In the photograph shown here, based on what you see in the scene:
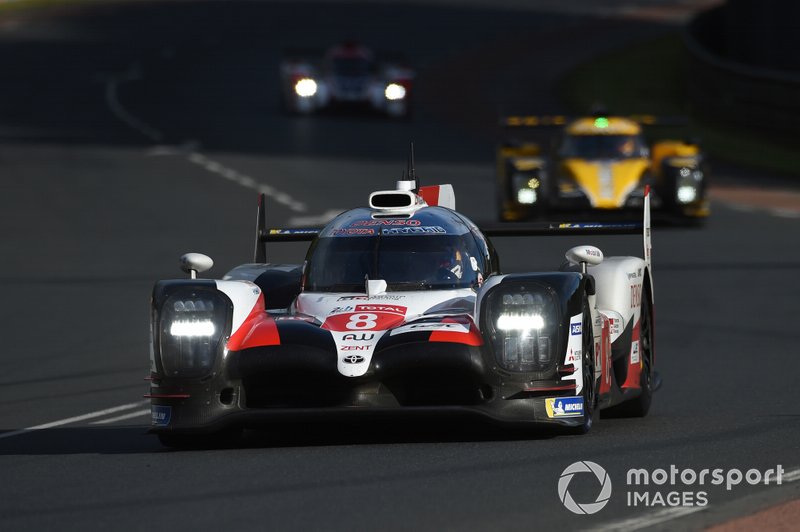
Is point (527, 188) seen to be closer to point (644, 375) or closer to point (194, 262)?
point (644, 375)

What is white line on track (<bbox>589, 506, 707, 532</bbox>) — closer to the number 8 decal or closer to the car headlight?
the number 8 decal

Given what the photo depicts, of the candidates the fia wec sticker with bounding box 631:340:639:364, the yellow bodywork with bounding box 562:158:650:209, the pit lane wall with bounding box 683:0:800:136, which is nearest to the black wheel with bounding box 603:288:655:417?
the fia wec sticker with bounding box 631:340:639:364

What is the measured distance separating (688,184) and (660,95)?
21.0 meters

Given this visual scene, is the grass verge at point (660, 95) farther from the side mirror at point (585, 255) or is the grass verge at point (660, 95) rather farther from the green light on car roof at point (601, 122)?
the side mirror at point (585, 255)

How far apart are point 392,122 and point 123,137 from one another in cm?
636

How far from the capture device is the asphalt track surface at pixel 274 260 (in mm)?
7980

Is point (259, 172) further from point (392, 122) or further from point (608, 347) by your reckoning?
point (608, 347)

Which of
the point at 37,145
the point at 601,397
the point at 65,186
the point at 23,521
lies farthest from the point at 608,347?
the point at 37,145

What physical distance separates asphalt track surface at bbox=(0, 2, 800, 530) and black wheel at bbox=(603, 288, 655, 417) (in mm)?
332

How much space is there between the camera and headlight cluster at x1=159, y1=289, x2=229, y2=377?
9.61 metres

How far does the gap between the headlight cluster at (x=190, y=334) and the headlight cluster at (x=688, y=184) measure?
55.0 ft

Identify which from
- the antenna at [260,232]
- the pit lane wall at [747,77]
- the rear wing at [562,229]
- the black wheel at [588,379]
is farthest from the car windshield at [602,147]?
the black wheel at [588,379]

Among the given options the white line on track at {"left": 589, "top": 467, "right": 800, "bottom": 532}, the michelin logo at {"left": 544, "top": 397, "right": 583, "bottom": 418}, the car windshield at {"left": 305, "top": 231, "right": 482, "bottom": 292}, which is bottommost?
the white line on track at {"left": 589, "top": 467, "right": 800, "bottom": 532}

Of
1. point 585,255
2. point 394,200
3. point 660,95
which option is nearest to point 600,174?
point 394,200
